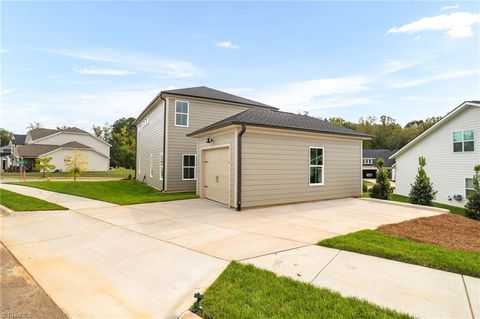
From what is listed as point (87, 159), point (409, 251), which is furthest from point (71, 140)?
point (409, 251)

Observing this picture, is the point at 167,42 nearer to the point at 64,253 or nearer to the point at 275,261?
the point at 64,253

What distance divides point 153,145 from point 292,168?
9927 mm

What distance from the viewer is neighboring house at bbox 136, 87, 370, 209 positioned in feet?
28.4

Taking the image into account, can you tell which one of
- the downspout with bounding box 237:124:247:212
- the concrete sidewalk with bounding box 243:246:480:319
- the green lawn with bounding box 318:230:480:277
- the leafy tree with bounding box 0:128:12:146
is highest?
the leafy tree with bounding box 0:128:12:146

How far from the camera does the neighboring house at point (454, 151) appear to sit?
14023 mm

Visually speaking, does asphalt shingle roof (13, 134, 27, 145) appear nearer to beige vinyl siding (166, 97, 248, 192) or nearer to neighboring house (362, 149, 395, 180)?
beige vinyl siding (166, 97, 248, 192)

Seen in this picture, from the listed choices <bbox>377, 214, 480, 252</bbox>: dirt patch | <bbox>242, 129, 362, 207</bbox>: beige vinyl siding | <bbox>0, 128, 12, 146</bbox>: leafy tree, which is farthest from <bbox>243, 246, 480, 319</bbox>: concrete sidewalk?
<bbox>0, 128, 12, 146</bbox>: leafy tree

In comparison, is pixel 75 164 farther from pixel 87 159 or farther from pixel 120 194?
pixel 87 159

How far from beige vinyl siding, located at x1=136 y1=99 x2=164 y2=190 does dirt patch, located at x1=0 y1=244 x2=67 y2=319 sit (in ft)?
34.1

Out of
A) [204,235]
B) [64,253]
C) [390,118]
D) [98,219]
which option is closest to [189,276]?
[204,235]

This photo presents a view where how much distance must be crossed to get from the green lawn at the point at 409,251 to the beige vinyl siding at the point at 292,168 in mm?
4117

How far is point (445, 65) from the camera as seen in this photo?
11.5 meters

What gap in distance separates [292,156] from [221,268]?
6.70m

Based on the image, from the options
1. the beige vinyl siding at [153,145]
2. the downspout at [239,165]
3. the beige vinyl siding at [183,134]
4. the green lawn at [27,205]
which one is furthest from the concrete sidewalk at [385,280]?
the beige vinyl siding at [153,145]
